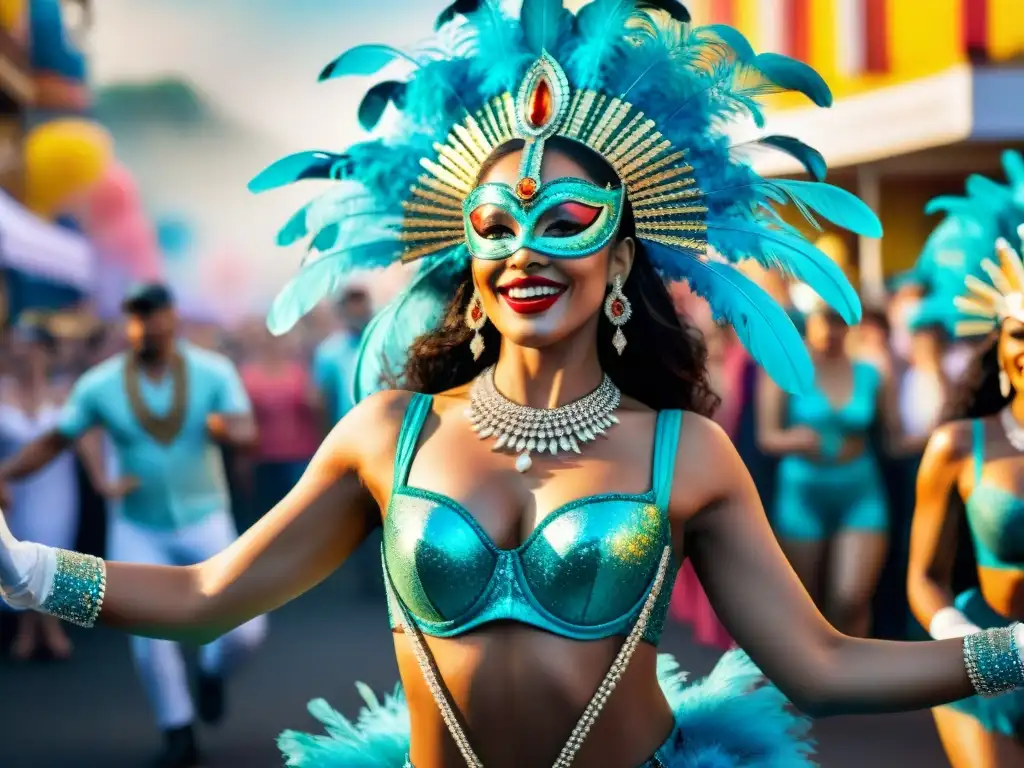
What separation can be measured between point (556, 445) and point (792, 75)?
2.96ft

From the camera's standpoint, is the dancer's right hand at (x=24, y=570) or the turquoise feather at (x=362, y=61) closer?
the dancer's right hand at (x=24, y=570)

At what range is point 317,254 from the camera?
3.54 metres

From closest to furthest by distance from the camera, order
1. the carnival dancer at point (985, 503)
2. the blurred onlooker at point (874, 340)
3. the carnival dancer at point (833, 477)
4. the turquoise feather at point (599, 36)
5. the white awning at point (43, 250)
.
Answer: the turquoise feather at point (599, 36), the carnival dancer at point (985, 503), the carnival dancer at point (833, 477), the blurred onlooker at point (874, 340), the white awning at point (43, 250)

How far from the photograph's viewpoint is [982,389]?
5008mm

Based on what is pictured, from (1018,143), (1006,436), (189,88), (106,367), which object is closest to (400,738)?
(1006,436)

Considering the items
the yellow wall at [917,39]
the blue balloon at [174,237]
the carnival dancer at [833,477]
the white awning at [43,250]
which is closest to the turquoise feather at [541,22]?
the carnival dancer at [833,477]

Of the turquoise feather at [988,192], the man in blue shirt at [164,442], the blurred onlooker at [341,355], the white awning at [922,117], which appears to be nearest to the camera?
the turquoise feather at [988,192]

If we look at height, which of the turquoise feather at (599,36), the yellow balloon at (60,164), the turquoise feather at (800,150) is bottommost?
the turquoise feather at (800,150)

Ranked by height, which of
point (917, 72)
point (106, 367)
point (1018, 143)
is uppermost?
point (917, 72)

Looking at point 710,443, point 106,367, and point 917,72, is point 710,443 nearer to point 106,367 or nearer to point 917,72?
point 106,367

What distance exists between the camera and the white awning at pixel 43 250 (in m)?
15.0

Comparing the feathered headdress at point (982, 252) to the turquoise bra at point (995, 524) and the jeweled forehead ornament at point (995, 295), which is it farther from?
the turquoise bra at point (995, 524)

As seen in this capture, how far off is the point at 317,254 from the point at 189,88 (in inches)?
1112

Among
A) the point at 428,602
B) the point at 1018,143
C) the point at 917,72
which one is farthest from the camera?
Answer: the point at 917,72
